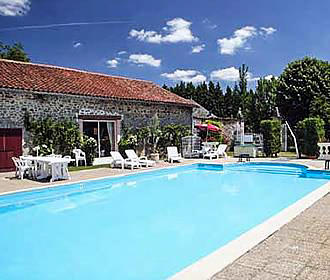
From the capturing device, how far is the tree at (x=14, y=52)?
133 feet

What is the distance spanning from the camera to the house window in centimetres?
1932

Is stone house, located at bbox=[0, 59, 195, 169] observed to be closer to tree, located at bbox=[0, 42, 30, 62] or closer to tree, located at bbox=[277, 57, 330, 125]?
Result: tree, located at bbox=[277, 57, 330, 125]

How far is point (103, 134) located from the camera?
19953 mm

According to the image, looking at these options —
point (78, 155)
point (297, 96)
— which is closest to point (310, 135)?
point (297, 96)

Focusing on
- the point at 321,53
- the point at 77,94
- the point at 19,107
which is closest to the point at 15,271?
the point at 19,107

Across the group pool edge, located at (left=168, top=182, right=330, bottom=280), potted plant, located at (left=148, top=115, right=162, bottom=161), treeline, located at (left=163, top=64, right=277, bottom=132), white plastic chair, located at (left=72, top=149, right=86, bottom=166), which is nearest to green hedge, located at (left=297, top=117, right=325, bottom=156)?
potted plant, located at (left=148, top=115, right=162, bottom=161)

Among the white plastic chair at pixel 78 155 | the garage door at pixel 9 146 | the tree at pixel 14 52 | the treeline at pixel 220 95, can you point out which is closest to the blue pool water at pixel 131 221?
the white plastic chair at pixel 78 155

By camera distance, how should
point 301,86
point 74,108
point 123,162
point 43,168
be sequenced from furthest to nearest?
point 301,86
point 74,108
point 123,162
point 43,168

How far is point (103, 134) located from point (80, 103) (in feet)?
7.66

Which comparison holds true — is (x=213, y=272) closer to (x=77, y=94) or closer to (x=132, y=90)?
(x=77, y=94)

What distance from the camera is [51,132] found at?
1678 cm

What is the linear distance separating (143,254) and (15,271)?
2132mm

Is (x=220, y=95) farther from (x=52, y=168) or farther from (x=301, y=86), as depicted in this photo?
(x=52, y=168)

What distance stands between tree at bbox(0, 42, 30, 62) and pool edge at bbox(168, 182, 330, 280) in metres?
39.8
